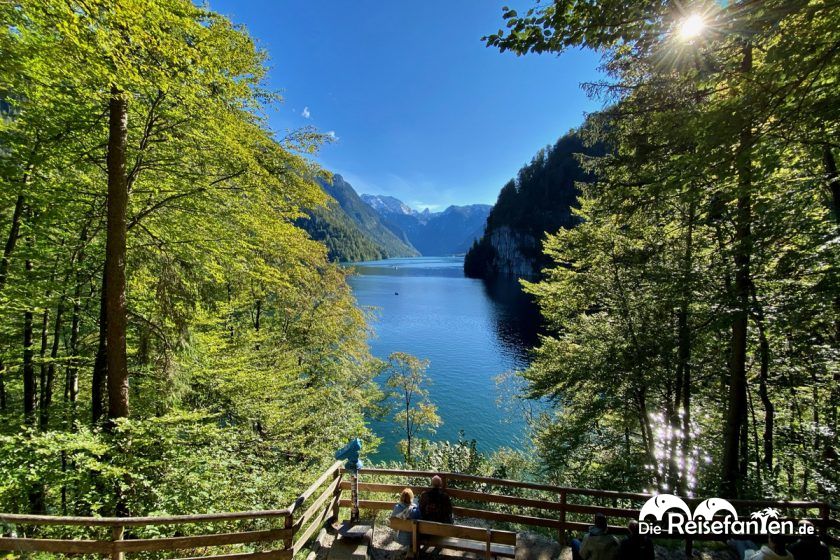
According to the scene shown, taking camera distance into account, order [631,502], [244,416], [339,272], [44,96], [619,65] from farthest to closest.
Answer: [339,272], [631,502], [244,416], [619,65], [44,96]

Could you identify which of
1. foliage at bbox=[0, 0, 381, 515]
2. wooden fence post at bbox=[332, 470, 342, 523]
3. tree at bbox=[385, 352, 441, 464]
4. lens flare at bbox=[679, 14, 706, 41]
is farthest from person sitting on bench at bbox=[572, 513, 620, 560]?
tree at bbox=[385, 352, 441, 464]

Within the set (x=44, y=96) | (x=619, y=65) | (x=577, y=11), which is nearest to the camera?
(x=577, y=11)

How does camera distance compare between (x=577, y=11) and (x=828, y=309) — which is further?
(x=828, y=309)

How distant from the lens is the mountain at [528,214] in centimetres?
13125

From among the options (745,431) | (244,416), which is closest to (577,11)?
(244,416)

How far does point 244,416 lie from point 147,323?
183 inches

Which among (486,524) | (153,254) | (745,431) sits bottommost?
(486,524)

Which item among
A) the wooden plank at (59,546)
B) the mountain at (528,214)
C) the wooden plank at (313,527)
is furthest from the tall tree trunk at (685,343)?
the mountain at (528,214)

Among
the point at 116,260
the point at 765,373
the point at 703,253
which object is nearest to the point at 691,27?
the point at 703,253

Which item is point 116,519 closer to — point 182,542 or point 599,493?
point 182,542

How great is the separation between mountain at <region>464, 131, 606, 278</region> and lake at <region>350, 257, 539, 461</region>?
189 feet

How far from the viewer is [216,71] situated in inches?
232

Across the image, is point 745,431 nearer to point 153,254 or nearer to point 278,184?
point 278,184

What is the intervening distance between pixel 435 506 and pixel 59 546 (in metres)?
5.01
